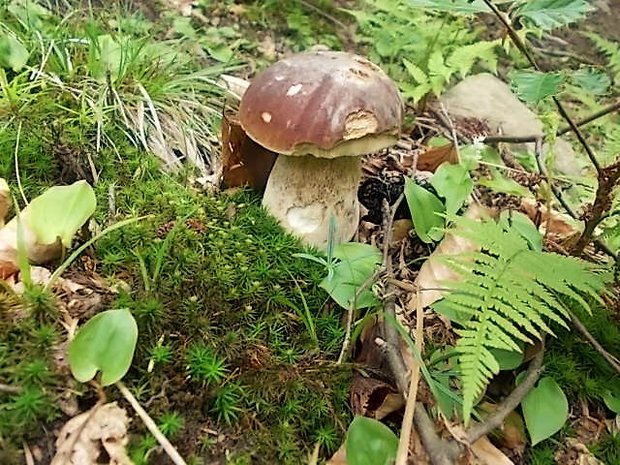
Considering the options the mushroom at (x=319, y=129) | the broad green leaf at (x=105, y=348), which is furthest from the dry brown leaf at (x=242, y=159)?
the broad green leaf at (x=105, y=348)

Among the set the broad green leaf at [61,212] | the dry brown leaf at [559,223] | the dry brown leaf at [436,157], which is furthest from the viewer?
the dry brown leaf at [436,157]

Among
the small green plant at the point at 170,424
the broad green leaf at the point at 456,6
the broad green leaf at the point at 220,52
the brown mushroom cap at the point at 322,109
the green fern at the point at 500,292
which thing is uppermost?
the broad green leaf at the point at 456,6

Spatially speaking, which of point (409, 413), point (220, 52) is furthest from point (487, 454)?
point (220, 52)

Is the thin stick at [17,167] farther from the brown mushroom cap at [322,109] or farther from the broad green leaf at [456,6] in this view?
the broad green leaf at [456,6]

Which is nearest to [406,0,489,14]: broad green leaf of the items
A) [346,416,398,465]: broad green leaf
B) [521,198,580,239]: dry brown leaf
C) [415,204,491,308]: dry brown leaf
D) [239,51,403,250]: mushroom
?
[239,51,403,250]: mushroom

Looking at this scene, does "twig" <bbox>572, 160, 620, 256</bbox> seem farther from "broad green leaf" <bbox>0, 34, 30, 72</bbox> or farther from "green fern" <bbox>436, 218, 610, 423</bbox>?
"broad green leaf" <bbox>0, 34, 30, 72</bbox>

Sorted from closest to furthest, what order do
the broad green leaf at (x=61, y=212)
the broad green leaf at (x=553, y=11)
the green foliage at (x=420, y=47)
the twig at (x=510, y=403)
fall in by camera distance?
the twig at (x=510, y=403), the broad green leaf at (x=61, y=212), the broad green leaf at (x=553, y=11), the green foliage at (x=420, y=47)

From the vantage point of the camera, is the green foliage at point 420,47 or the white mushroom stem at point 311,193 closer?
the white mushroom stem at point 311,193
